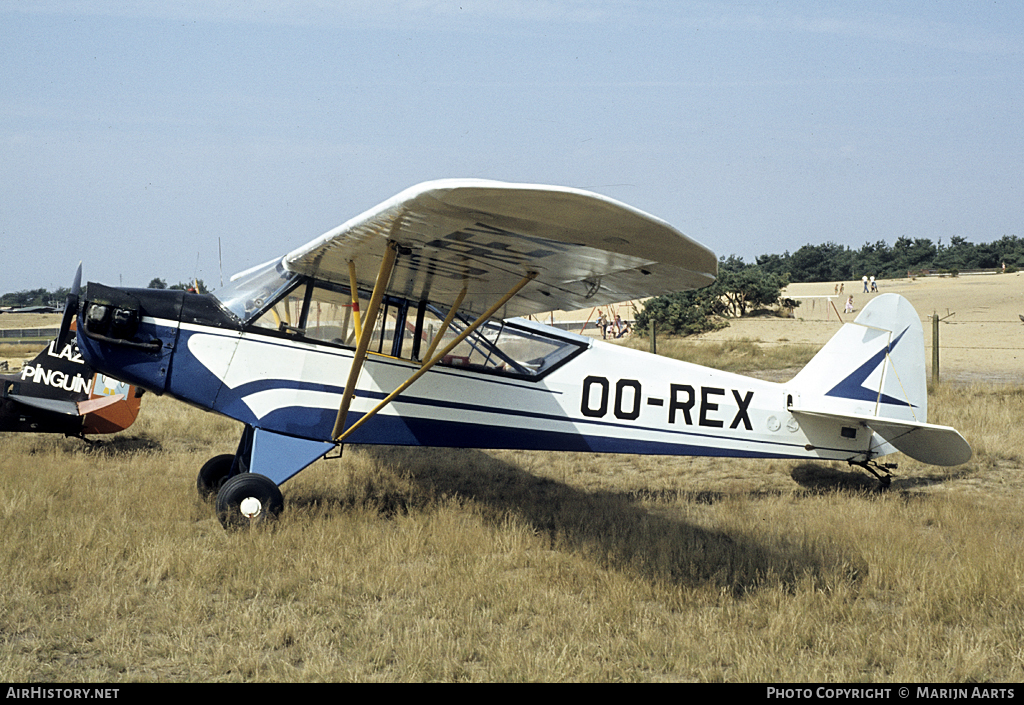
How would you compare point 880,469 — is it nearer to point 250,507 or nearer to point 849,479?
point 849,479

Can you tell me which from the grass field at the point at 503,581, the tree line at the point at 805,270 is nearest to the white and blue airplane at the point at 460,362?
the grass field at the point at 503,581

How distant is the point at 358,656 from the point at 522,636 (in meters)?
0.91

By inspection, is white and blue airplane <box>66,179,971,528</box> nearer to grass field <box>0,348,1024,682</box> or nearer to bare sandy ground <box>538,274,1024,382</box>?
grass field <box>0,348,1024,682</box>

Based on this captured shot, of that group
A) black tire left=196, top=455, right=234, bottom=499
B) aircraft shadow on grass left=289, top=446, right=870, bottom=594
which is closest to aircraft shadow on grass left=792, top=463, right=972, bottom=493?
aircraft shadow on grass left=289, top=446, right=870, bottom=594

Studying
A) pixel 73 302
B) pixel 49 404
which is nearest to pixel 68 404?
pixel 49 404

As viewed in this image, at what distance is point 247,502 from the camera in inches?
223

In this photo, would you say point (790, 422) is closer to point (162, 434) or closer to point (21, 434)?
point (162, 434)

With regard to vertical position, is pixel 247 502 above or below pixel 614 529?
above

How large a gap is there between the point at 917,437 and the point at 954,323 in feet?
91.2

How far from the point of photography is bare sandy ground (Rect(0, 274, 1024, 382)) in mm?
20859

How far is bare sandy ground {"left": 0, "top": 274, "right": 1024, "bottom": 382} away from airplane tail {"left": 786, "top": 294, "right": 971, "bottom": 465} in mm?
10654

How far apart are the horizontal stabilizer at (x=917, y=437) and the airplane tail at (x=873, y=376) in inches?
0.8

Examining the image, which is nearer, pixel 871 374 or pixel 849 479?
pixel 871 374

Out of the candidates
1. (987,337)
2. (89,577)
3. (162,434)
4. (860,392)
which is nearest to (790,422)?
(860,392)
